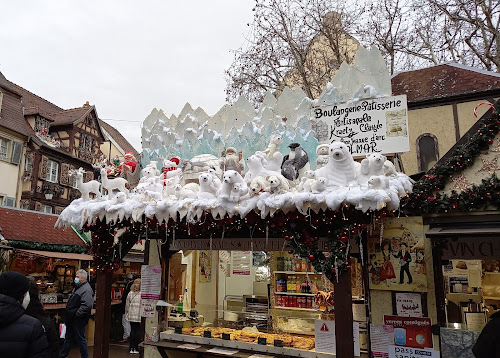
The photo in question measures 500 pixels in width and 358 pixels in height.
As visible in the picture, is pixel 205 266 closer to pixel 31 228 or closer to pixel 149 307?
pixel 149 307

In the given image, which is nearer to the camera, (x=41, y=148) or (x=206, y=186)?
(x=206, y=186)

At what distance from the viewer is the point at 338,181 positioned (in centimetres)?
495

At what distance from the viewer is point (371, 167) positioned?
4914mm

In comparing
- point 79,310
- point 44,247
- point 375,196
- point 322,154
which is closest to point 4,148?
point 44,247

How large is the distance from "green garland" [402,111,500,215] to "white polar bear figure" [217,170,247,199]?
2.61m

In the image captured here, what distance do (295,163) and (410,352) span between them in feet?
10.7

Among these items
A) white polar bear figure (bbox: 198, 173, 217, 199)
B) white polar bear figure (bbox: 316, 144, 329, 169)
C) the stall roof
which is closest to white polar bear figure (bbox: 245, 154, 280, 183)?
white polar bear figure (bbox: 198, 173, 217, 199)

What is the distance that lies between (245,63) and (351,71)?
30.6 feet

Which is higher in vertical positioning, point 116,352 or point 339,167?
point 339,167

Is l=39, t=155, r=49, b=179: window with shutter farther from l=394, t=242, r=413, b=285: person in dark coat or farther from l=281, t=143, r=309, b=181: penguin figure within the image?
l=394, t=242, r=413, b=285: person in dark coat

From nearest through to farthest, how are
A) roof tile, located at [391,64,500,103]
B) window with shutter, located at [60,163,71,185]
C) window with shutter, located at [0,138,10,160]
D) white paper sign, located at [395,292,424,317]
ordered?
white paper sign, located at [395,292,424,317], roof tile, located at [391,64,500,103], window with shutter, located at [0,138,10,160], window with shutter, located at [60,163,71,185]

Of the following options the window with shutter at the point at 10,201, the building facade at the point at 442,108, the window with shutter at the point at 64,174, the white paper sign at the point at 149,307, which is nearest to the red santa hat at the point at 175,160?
the white paper sign at the point at 149,307

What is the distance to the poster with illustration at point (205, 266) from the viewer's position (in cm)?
1017

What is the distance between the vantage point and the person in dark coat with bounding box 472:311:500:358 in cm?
387
